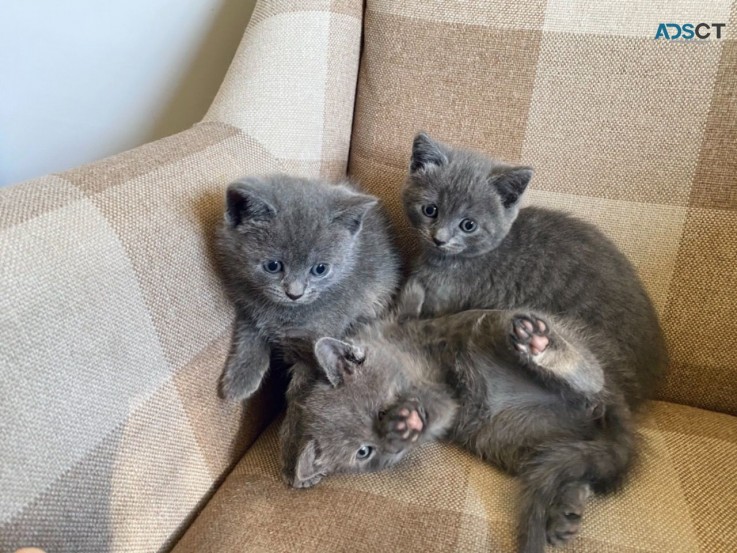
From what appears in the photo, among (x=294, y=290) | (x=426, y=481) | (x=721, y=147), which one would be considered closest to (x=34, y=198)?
(x=294, y=290)

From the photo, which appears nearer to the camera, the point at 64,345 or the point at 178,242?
the point at 64,345

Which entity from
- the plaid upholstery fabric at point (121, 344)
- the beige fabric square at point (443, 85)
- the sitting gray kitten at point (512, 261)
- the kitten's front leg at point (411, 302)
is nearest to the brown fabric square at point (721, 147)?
the sitting gray kitten at point (512, 261)

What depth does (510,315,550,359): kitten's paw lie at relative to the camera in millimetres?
1092

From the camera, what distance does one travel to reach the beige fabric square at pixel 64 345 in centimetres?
81

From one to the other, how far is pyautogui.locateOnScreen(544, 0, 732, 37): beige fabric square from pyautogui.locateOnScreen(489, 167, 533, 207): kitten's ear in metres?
0.38

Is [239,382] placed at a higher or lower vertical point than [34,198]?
lower

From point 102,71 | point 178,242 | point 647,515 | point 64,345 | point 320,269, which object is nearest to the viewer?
point 64,345

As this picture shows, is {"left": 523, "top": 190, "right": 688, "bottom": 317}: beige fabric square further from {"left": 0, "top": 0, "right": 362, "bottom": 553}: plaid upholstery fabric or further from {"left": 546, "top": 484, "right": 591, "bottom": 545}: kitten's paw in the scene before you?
{"left": 0, "top": 0, "right": 362, "bottom": 553}: plaid upholstery fabric

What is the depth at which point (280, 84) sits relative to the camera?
144 centimetres

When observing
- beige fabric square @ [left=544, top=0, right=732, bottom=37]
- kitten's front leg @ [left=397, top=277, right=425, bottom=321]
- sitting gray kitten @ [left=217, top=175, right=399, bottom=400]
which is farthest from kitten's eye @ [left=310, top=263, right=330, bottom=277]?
beige fabric square @ [left=544, top=0, right=732, bottom=37]

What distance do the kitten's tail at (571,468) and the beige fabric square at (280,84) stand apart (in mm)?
914

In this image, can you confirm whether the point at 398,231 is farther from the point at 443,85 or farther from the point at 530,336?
the point at 530,336

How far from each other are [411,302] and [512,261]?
250mm

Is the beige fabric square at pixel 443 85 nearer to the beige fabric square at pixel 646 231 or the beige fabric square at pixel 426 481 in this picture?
the beige fabric square at pixel 646 231
